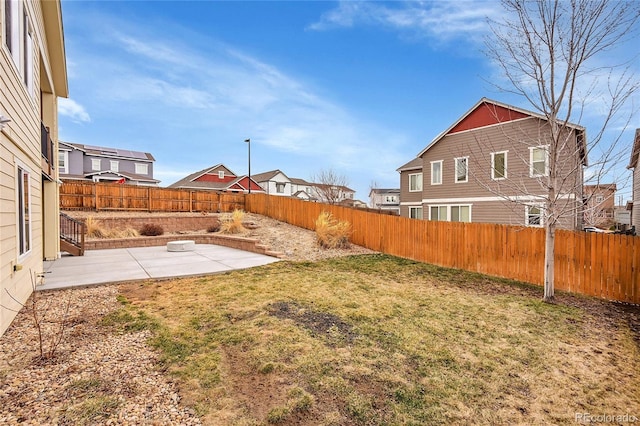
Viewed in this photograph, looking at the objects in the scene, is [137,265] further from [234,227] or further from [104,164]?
[104,164]

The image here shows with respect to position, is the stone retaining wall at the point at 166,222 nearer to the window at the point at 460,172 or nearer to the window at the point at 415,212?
the window at the point at 415,212

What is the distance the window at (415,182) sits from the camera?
19.0m

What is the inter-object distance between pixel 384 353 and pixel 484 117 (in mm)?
14118

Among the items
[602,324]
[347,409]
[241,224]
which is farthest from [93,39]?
[602,324]

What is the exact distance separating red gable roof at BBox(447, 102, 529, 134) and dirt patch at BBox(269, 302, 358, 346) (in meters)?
12.5

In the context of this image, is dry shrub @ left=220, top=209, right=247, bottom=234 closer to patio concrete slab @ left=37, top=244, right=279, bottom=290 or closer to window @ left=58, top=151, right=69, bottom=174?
patio concrete slab @ left=37, top=244, right=279, bottom=290

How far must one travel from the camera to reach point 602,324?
4.65 metres

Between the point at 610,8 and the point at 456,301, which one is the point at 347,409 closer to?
the point at 456,301

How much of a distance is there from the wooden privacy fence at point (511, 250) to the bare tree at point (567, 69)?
4.03 feet

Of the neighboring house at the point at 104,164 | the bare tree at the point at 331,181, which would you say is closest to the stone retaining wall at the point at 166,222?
the neighboring house at the point at 104,164

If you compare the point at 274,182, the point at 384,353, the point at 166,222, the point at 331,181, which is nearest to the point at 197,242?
the point at 166,222

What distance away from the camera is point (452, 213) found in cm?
1549

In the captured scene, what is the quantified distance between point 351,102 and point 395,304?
620 inches

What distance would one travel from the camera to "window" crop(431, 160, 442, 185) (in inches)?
633
